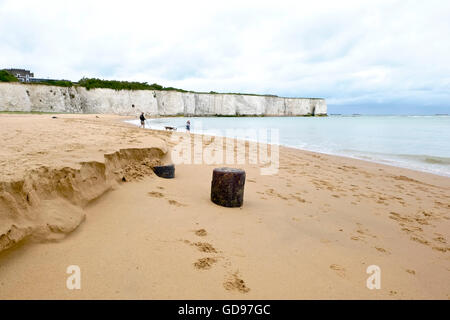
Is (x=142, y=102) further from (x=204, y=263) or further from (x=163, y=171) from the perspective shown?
(x=204, y=263)

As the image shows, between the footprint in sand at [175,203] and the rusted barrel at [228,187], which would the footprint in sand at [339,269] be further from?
the footprint in sand at [175,203]

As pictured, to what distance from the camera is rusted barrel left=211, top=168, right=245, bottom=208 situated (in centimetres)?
367

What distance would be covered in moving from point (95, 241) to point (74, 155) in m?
1.60

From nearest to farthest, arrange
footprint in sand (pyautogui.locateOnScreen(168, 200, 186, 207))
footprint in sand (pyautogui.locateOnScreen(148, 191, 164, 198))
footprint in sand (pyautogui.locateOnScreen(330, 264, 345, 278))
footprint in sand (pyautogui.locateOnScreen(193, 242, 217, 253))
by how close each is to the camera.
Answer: footprint in sand (pyautogui.locateOnScreen(330, 264, 345, 278)) < footprint in sand (pyautogui.locateOnScreen(193, 242, 217, 253)) < footprint in sand (pyautogui.locateOnScreen(168, 200, 186, 207)) < footprint in sand (pyautogui.locateOnScreen(148, 191, 164, 198))

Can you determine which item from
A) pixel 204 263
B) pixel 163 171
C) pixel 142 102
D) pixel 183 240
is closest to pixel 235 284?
pixel 204 263

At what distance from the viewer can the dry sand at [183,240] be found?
73.6 inches

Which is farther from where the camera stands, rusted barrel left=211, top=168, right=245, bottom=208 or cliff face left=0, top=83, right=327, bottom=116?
cliff face left=0, top=83, right=327, bottom=116

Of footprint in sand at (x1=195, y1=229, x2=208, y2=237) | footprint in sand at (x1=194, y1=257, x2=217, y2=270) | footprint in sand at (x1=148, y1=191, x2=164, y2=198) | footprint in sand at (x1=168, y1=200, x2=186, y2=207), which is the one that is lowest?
footprint in sand at (x1=194, y1=257, x2=217, y2=270)

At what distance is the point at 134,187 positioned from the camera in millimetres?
3801

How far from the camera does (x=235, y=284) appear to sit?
195 cm

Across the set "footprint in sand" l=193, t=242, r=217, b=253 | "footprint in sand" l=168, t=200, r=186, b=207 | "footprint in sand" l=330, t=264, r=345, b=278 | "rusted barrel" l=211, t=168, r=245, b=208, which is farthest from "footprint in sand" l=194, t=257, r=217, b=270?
"rusted barrel" l=211, t=168, r=245, b=208

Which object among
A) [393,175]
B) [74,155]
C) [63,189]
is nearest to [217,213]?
[63,189]

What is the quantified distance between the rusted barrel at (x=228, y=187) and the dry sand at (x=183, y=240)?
0.15 m

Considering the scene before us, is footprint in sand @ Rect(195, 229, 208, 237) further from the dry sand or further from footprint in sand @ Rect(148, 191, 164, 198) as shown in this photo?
footprint in sand @ Rect(148, 191, 164, 198)
